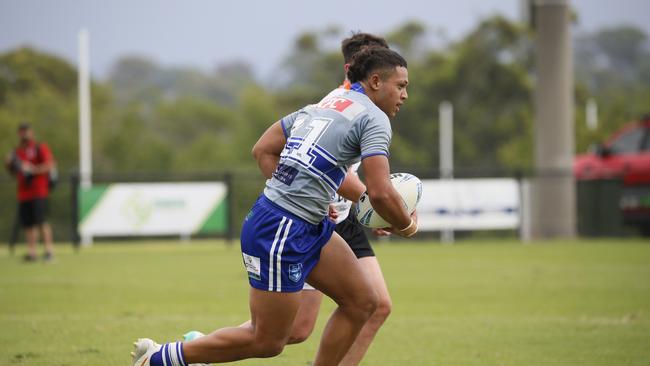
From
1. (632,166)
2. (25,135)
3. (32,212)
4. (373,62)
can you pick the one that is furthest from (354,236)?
(632,166)

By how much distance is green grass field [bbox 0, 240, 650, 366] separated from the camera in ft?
27.2

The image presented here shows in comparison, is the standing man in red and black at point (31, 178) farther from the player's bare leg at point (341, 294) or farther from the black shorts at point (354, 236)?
the player's bare leg at point (341, 294)

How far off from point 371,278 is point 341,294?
1.75ft

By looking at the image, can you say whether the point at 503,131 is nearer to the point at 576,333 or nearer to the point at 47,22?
the point at 576,333

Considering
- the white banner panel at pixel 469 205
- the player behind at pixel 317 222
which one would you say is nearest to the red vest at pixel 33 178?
the white banner panel at pixel 469 205

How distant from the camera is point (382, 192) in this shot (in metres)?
5.48

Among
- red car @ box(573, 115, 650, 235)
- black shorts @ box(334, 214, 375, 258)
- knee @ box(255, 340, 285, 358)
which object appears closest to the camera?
knee @ box(255, 340, 285, 358)

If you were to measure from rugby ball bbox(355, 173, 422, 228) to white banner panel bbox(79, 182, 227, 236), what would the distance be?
17.9 meters

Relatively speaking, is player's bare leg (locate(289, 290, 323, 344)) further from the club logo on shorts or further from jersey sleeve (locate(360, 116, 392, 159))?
jersey sleeve (locate(360, 116, 392, 159))

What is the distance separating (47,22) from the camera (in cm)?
15575

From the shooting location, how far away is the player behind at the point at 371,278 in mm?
6641

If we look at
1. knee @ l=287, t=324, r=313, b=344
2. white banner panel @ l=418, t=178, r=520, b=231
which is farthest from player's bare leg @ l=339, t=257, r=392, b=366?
white banner panel @ l=418, t=178, r=520, b=231

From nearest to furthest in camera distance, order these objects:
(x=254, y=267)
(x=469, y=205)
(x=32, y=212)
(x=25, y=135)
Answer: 1. (x=254, y=267)
2. (x=25, y=135)
3. (x=32, y=212)
4. (x=469, y=205)

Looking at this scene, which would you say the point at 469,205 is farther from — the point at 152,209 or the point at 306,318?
the point at 306,318
